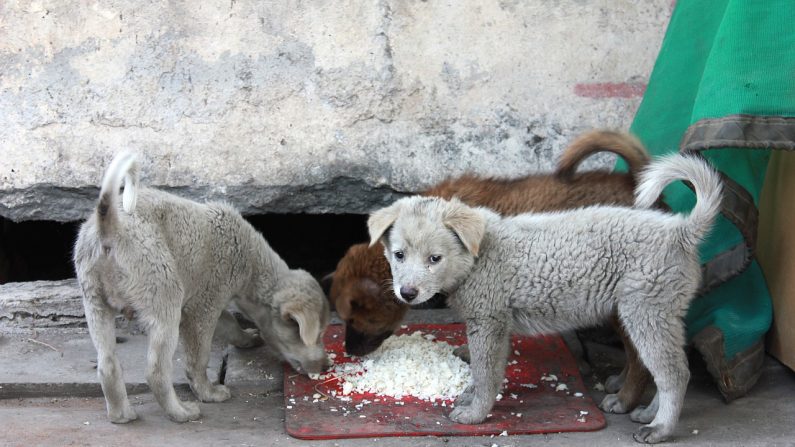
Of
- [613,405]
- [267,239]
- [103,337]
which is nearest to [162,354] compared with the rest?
[103,337]

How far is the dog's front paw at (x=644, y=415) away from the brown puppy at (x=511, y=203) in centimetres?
11

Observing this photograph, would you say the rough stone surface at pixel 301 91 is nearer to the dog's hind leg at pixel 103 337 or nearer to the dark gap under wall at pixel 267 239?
the dark gap under wall at pixel 267 239

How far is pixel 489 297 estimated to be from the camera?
174 inches

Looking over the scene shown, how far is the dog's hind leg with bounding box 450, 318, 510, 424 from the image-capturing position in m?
4.45

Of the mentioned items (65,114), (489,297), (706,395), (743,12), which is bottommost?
(706,395)

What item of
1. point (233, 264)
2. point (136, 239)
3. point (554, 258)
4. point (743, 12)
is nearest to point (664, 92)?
point (743, 12)

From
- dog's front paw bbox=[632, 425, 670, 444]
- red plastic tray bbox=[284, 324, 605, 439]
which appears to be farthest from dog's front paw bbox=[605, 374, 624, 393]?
dog's front paw bbox=[632, 425, 670, 444]

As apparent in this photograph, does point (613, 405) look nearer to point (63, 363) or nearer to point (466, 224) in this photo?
point (466, 224)

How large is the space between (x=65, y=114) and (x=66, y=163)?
1.00 ft

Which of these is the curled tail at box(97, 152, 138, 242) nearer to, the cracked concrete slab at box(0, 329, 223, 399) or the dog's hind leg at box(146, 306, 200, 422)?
the dog's hind leg at box(146, 306, 200, 422)

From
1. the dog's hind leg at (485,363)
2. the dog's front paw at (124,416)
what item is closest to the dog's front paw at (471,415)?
the dog's hind leg at (485,363)

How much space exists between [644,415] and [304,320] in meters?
1.84

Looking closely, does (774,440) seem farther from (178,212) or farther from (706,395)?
(178,212)

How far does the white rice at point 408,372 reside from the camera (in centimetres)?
492
